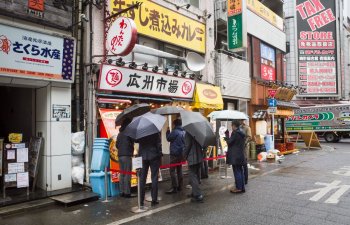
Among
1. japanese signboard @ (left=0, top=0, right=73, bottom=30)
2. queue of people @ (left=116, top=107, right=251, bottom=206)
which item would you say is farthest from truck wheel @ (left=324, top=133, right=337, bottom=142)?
japanese signboard @ (left=0, top=0, right=73, bottom=30)

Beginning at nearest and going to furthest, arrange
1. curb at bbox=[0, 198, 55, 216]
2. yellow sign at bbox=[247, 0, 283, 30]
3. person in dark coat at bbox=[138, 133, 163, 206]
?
curb at bbox=[0, 198, 55, 216] < person in dark coat at bbox=[138, 133, 163, 206] < yellow sign at bbox=[247, 0, 283, 30]

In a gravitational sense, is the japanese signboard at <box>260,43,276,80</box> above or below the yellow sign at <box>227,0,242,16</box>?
below

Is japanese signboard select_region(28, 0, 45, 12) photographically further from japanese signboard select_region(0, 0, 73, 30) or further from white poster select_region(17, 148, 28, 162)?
white poster select_region(17, 148, 28, 162)

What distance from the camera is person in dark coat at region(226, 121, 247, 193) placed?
887 cm

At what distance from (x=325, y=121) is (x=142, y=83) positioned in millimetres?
24425

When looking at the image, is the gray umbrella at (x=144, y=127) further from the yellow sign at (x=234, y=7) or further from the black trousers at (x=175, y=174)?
the yellow sign at (x=234, y=7)

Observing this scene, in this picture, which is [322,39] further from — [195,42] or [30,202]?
[30,202]

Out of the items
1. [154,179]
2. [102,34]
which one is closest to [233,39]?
[102,34]

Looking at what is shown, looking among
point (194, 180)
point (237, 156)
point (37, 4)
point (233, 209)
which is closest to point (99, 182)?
point (194, 180)

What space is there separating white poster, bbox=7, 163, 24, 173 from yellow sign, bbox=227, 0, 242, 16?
13.4 metres

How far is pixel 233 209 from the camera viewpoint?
7.20 metres

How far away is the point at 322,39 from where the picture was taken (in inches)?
1467

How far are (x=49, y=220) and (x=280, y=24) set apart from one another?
73.3 feet

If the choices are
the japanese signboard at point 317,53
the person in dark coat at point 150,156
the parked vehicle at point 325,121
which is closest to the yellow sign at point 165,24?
the person in dark coat at point 150,156
